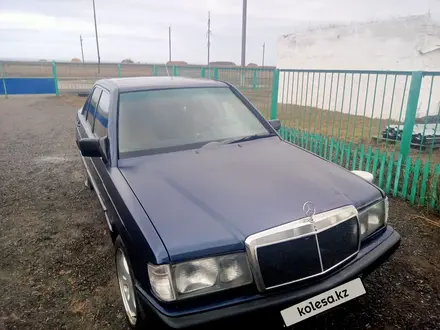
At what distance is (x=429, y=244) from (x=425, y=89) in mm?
7325

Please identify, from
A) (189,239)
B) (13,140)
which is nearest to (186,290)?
(189,239)

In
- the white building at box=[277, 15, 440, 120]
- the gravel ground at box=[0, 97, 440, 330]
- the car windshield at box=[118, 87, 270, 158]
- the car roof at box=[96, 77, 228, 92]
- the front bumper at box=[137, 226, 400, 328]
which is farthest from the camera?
the white building at box=[277, 15, 440, 120]

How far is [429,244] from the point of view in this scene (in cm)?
313

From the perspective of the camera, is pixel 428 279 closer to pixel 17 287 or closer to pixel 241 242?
pixel 241 242

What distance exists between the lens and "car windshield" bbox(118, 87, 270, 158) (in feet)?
8.59

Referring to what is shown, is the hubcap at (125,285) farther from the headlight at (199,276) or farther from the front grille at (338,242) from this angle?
the front grille at (338,242)

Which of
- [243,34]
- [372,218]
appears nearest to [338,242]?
A: [372,218]

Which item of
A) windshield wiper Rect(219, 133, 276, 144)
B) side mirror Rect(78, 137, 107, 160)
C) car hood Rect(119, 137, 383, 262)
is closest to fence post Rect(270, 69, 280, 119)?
windshield wiper Rect(219, 133, 276, 144)

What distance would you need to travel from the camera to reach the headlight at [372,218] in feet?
6.58

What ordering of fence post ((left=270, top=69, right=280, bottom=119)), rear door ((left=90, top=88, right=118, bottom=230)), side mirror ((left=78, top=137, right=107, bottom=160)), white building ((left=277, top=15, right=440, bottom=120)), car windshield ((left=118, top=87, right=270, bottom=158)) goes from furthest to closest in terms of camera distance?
white building ((left=277, top=15, right=440, bottom=120))
fence post ((left=270, top=69, right=280, bottom=119))
car windshield ((left=118, top=87, right=270, bottom=158))
side mirror ((left=78, top=137, right=107, bottom=160))
rear door ((left=90, top=88, right=118, bottom=230))

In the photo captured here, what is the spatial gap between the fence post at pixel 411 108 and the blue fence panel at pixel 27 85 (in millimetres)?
18000

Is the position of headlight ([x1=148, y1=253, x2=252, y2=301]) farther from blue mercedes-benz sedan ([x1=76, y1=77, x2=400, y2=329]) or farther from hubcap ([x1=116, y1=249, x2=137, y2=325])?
hubcap ([x1=116, y1=249, x2=137, y2=325])

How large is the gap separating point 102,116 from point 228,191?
67.7 inches

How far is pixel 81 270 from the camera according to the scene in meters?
2.79
